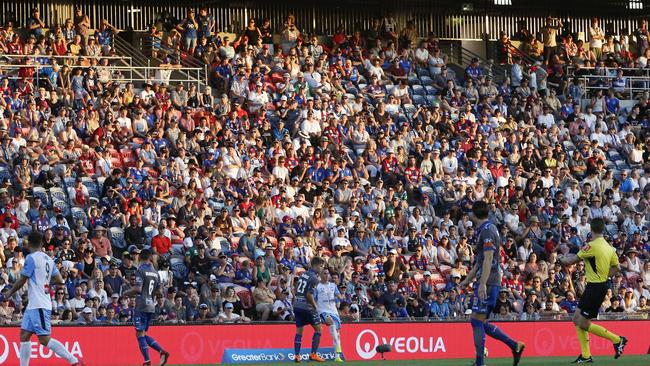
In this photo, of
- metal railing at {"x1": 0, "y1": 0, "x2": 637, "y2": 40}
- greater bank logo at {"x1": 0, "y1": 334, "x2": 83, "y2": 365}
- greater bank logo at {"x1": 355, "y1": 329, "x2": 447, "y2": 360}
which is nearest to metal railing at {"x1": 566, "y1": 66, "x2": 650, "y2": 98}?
metal railing at {"x1": 0, "y1": 0, "x2": 637, "y2": 40}

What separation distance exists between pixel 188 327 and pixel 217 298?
2.06 metres

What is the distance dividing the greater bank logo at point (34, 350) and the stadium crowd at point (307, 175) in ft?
1.57

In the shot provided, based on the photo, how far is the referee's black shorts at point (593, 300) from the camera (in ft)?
64.1

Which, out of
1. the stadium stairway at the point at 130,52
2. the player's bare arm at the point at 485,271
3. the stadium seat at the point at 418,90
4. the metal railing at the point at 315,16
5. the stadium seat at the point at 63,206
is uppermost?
the metal railing at the point at 315,16

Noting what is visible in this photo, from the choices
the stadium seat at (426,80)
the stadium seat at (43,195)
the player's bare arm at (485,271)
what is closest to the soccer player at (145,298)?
the player's bare arm at (485,271)

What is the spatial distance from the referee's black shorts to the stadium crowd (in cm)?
847

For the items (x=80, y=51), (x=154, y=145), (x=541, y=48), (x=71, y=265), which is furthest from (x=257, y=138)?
(x=541, y=48)

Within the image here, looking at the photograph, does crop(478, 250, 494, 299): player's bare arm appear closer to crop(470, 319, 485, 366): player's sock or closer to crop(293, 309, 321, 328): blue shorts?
crop(470, 319, 485, 366): player's sock

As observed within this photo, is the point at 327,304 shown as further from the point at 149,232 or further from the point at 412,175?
the point at 412,175

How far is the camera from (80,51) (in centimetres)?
3388

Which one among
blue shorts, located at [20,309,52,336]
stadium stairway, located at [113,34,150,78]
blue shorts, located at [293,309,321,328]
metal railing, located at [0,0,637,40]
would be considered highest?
metal railing, located at [0,0,637,40]

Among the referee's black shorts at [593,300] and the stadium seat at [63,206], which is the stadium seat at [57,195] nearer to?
the stadium seat at [63,206]

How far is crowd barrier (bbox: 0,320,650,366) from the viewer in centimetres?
2447

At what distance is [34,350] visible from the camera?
24.3 metres
